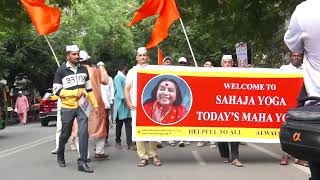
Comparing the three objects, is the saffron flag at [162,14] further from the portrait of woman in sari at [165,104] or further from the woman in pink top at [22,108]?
the woman in pink top at [22,108]

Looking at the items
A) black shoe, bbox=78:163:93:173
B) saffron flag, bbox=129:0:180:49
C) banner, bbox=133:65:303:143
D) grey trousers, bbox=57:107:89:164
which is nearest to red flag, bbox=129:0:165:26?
saffron flag, bbox=129:0:180:49

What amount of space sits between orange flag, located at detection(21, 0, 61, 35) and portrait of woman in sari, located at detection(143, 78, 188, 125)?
8.62 ft

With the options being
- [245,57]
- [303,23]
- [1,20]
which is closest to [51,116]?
[1,20]

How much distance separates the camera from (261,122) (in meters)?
9.44

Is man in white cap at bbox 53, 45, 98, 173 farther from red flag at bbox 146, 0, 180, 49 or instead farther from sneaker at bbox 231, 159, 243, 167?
sneaker at bbox 231, 159, 243, 167

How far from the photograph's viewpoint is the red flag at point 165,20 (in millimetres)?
10922

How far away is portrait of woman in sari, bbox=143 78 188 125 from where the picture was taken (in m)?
9.44

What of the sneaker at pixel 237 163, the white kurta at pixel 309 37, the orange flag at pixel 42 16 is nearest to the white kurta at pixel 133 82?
the sneaker at pixel 237 163

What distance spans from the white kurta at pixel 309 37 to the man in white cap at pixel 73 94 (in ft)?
19.1

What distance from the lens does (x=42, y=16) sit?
10.7 meters

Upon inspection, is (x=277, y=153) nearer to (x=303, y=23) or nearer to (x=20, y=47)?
(x=303, y=23)

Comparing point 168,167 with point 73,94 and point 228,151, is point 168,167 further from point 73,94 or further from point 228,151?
point 73,94

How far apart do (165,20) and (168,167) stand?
10.7 feet

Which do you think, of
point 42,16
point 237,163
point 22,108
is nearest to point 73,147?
point 42,16
